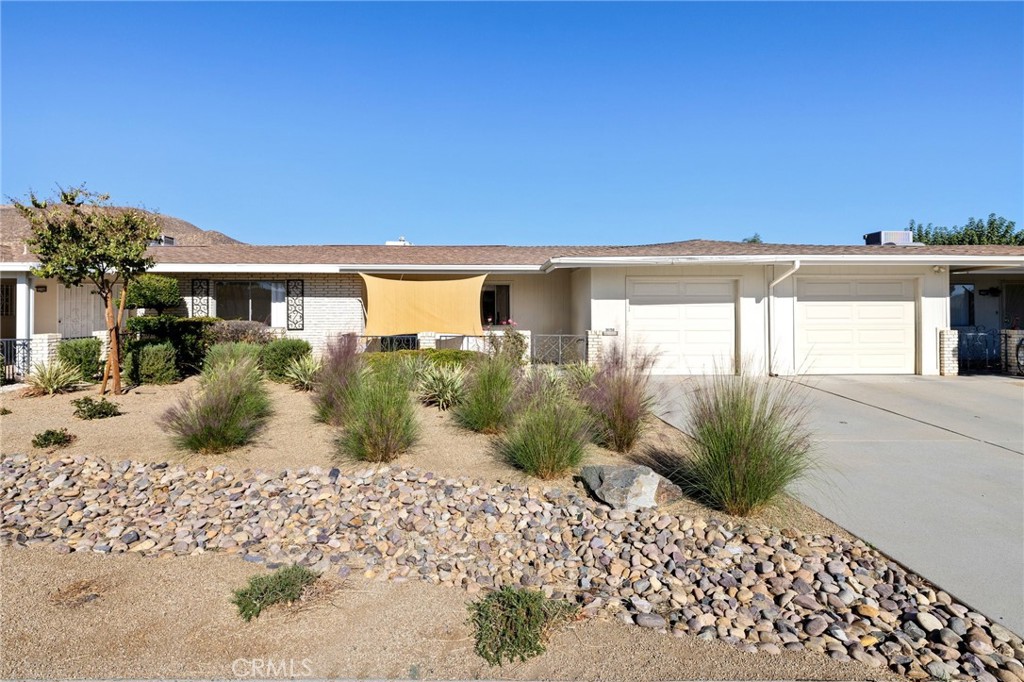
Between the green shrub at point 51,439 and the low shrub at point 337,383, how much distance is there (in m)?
2.75

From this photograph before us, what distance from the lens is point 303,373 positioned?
9.74 metres

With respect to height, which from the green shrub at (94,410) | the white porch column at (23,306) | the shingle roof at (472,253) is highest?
the shingle roof at (472,253)

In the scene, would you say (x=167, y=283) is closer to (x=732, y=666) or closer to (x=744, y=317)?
(x=744, y=317)

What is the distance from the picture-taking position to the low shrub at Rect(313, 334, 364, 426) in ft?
23.5

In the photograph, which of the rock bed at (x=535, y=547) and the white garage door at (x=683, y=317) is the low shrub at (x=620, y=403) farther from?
the white garage door at (x=683, y=317)

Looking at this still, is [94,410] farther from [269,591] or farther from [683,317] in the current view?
[683,317]

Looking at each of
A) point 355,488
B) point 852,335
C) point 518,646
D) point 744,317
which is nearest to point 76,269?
point 355,488

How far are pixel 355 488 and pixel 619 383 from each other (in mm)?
2981

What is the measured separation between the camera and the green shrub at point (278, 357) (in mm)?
11062

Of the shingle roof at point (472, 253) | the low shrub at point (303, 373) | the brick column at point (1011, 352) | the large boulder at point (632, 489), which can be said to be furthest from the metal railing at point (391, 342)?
the brick column at point (1011, 352)

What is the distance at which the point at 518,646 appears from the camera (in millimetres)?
3188

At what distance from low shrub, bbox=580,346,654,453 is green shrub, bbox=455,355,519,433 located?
97 cm

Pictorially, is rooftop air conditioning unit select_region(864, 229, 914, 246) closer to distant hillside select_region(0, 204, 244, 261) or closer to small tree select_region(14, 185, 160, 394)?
small tree select_region(14, 185, 160, 394)

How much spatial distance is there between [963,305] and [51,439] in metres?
20.9
